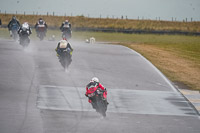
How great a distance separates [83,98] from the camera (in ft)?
57.5

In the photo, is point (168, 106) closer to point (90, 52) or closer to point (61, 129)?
point (61, 129)

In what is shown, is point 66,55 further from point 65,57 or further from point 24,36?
point 24,36

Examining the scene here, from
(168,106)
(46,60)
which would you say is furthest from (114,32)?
(168,106)

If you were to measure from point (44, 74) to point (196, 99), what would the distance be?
7.40 m

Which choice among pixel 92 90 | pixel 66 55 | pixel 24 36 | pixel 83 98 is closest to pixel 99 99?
pixel 92 90

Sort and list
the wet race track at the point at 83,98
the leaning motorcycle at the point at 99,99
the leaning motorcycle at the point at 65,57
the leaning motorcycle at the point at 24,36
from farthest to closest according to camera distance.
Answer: the leaning motorcycle at the point at 24,36
the leaning motorcycle at the point at 65,57
the leaning motorcycle at the point at 99,99
the wet race track at the point at 83,98

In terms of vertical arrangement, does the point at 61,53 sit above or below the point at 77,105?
above

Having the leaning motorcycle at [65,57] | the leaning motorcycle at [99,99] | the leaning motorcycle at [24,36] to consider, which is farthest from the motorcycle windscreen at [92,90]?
the leaning motorcycle at [24,36]

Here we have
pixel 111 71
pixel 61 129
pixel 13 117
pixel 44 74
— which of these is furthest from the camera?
pixel 111 71

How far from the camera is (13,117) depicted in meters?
14.1

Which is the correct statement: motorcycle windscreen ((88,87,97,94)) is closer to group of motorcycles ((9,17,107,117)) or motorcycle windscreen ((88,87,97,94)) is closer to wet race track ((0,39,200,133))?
group of motorcycles ((9,17,107,117))

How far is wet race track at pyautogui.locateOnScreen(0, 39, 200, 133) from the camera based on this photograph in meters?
13.8

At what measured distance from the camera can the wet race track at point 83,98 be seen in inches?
542

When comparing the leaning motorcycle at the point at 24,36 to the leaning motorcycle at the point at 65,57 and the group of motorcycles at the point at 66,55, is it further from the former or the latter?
the leaning motorcycle at the point at 65,57
